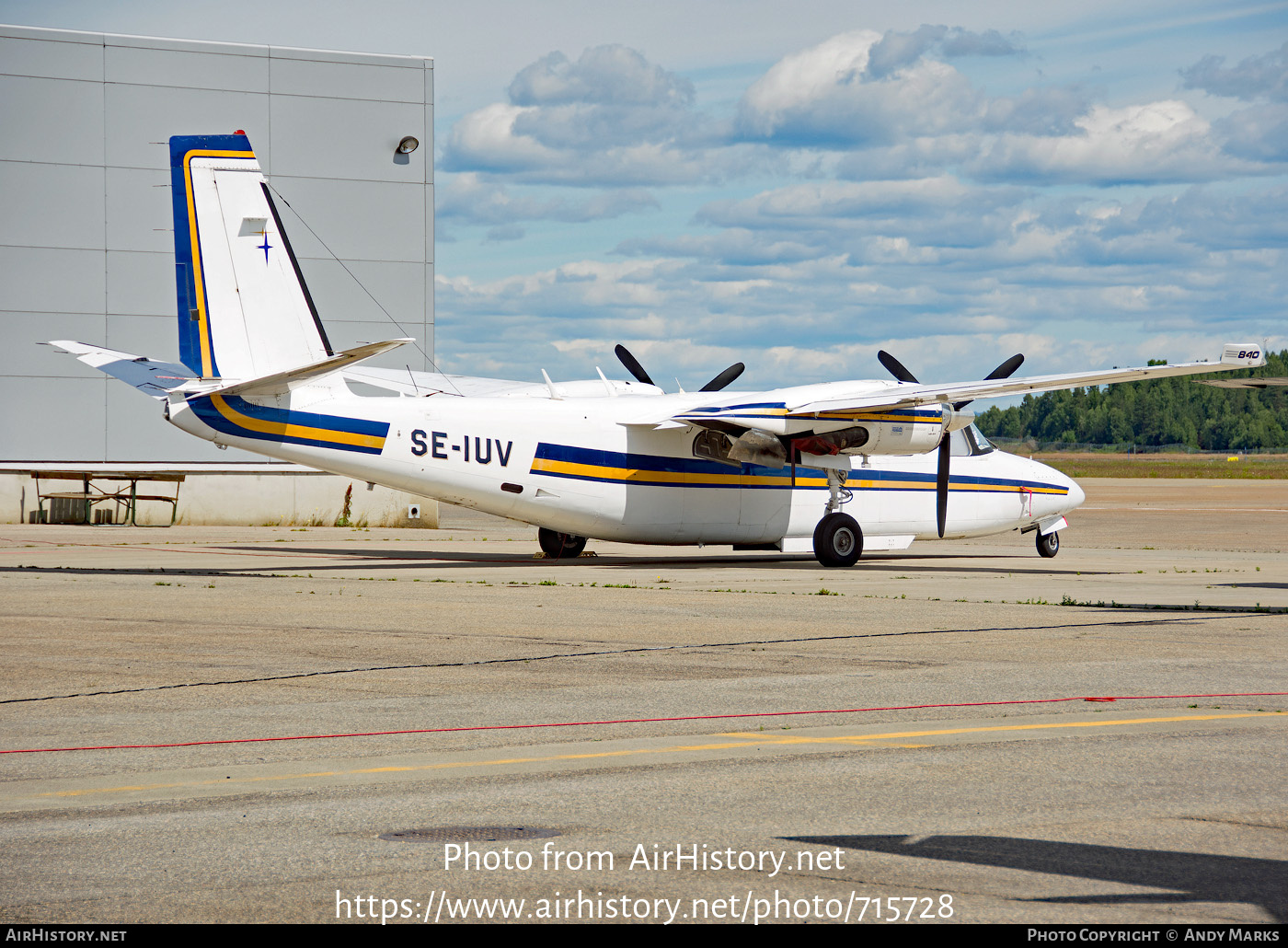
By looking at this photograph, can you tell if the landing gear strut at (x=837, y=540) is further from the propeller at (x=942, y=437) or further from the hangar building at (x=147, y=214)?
the hangar building at (x=147, y=214)

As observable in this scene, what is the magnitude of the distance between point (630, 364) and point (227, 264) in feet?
39.4

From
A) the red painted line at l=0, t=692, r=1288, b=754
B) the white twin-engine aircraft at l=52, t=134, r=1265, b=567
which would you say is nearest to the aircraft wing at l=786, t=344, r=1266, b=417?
the white twin-engine aircraft at l=52, t=134, r=1265, b=567

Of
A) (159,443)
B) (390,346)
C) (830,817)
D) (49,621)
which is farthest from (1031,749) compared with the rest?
(159,443)

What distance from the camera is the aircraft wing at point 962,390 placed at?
22969 mm

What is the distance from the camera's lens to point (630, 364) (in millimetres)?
32719

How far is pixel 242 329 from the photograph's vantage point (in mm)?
23047

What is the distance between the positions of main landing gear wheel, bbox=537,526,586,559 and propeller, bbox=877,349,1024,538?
25.3ft

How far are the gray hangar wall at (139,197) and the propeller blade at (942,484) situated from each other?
68.3 ft

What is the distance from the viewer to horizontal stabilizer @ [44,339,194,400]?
22.9 m

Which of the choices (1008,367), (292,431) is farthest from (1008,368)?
(292,431)

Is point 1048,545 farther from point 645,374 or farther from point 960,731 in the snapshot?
point 960,731

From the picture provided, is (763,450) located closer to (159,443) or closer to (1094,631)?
(1094,631)

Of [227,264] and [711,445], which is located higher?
[227,264]

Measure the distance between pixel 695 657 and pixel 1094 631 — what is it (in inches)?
197
